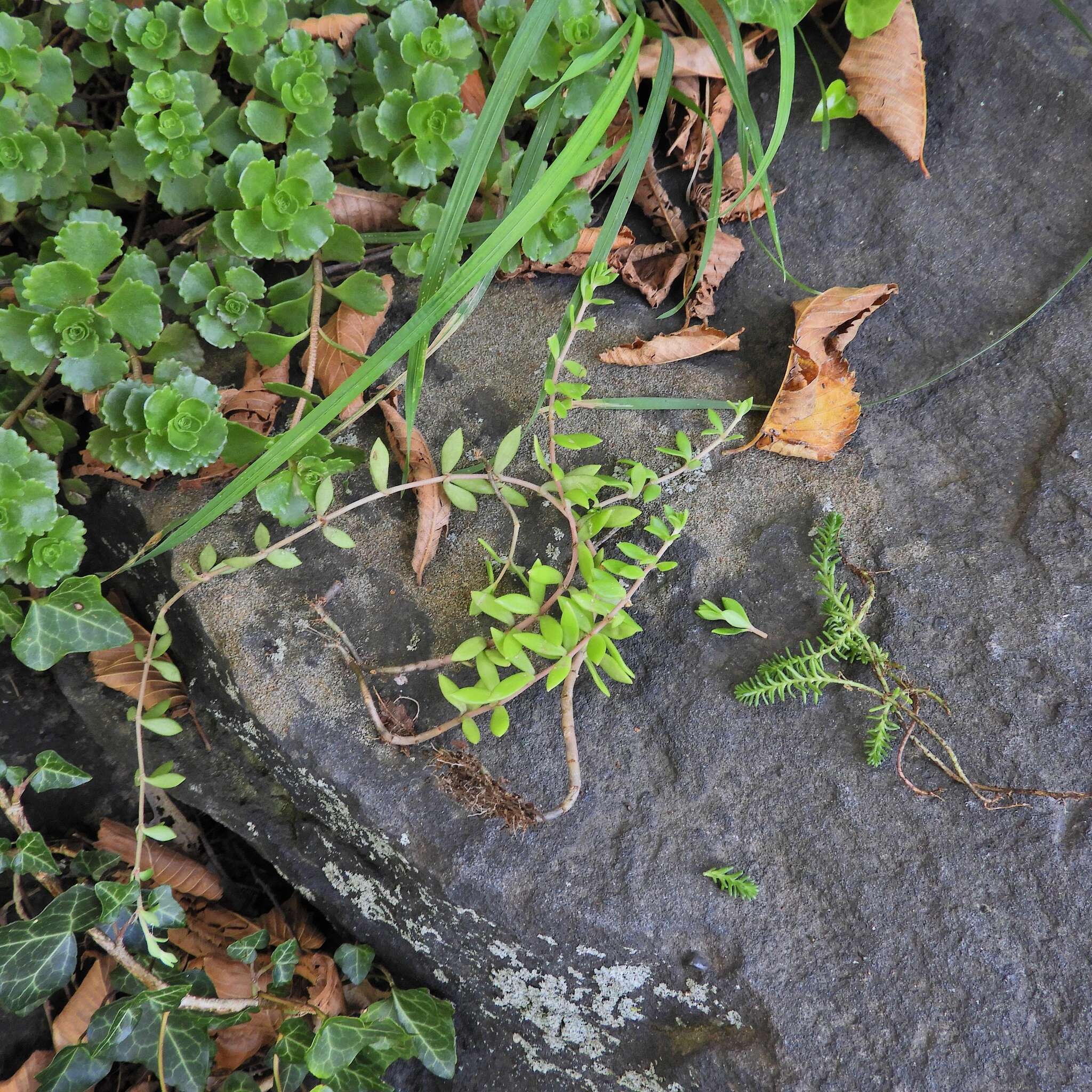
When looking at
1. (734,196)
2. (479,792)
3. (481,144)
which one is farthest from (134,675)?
(734,196)

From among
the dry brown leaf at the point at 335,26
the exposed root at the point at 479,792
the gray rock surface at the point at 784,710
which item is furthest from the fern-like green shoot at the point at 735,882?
the dry brown leaf at the point at 335,26

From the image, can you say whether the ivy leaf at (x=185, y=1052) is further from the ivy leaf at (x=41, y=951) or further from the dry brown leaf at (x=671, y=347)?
the dry brown leaf at (x=671, y=347)

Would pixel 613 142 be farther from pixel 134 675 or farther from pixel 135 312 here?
pixel 134 675

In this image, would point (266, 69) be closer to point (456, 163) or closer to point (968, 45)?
point (456, 163)

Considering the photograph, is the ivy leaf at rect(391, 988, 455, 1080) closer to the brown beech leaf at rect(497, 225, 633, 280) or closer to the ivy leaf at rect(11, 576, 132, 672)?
the ivy leaf at rect(11, 576, 132, 672)

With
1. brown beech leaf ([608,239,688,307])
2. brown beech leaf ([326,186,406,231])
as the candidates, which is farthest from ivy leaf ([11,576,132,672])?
brown beech leaf ([608,239,688,307])

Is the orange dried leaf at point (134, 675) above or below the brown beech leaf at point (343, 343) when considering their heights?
below
